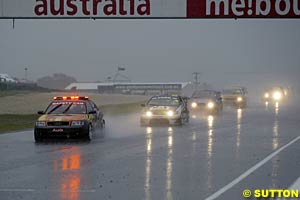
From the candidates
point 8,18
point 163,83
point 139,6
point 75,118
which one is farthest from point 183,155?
point 163,83

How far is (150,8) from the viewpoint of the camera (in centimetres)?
2344

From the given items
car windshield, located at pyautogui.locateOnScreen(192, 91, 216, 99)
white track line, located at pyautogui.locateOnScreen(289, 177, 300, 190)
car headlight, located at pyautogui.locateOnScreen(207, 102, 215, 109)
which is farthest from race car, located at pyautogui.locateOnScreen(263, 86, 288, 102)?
white track line, located at pyautogui.locateOnScreen(289, 177, 300, 190)

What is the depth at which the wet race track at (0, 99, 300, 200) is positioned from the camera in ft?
33.1

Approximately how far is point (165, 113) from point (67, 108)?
8341 millimetres

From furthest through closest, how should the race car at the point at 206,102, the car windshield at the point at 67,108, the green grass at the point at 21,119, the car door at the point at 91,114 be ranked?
1. the race car at the point at 206,102
2. the green grass at the point at 21,119
3. the car windshield at the point at 67,108
4. the car door at the point at 91,114

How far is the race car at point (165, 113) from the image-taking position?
28.5 meters

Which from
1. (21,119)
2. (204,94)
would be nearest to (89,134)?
(21,119)

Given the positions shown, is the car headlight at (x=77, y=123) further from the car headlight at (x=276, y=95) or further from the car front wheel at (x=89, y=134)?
the car headlight at (x=276, y=95)

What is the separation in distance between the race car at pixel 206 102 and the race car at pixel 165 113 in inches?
449

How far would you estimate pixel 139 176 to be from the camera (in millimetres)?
11758

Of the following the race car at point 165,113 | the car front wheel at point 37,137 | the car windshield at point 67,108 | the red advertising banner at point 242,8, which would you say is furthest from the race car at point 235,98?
the car front wheel at point 37,137

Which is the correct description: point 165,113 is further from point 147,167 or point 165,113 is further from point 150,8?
point 147,167

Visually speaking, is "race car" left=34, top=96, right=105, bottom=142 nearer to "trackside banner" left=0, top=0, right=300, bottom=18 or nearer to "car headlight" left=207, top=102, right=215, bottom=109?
"trackside banner" left=0, top=0, right=300, bottom=18

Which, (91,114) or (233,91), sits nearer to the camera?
(91,114)
